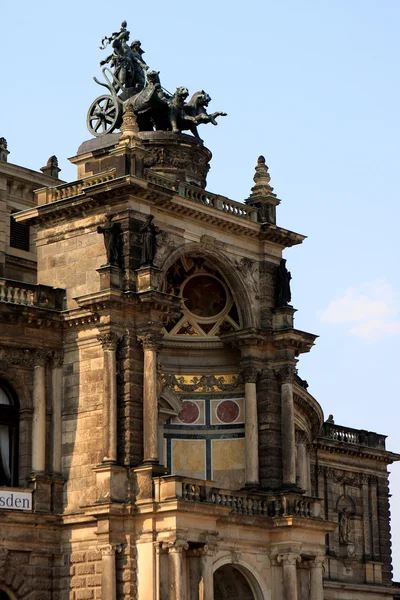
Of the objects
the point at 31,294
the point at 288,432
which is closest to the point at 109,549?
the point at 288,432

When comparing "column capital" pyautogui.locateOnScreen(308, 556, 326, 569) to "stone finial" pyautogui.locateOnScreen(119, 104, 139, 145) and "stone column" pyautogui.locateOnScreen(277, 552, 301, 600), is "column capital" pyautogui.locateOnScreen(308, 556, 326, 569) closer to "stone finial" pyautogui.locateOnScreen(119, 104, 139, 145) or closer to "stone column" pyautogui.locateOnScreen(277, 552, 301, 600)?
"stone column" pyautogui.locateOnScreen(277, 552, 301, 600)

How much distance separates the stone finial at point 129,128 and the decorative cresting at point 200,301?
4651mm

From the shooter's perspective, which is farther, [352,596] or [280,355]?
[352,596]

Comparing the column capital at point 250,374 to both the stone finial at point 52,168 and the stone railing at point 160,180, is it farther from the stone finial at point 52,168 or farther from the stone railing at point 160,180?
the stone finial at point 52,168

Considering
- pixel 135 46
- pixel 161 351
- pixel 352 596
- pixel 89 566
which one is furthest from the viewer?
pixel 352 596

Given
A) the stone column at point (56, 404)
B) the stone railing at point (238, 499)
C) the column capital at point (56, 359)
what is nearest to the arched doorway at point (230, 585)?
the stone railing at point (238, 499)

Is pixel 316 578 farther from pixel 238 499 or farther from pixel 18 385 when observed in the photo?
pixel 18 385

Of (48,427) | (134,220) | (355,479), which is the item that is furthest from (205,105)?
(355,479)

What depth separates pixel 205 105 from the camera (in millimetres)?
51812

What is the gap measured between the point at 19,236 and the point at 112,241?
45.4 ft

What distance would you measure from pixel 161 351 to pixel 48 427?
15.7 feet

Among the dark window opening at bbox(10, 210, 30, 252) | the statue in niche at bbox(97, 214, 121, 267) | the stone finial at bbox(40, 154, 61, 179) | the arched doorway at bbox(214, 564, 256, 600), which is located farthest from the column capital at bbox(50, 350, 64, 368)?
the stone finial at bbox(40, 154, 61, 179)

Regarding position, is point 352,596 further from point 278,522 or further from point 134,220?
point 134,220

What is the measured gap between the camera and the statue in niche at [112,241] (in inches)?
1816
